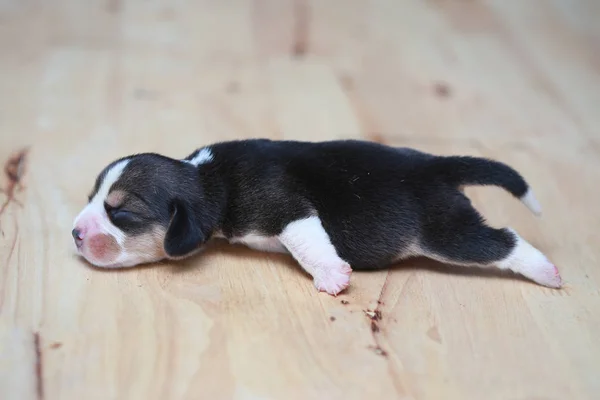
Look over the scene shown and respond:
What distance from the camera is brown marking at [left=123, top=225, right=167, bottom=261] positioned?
1.83m

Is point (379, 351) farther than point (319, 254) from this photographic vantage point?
No

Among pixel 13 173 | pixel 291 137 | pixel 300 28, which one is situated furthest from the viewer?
pixel 300 28

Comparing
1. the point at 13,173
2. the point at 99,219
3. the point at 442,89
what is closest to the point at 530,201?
the point at 99,219

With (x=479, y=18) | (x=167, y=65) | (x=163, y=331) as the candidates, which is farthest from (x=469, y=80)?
(x=163, y=331)

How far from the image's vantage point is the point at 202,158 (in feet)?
6.45

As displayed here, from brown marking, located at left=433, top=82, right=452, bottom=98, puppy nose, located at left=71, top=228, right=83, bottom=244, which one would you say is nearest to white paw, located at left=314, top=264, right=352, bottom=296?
puppy nose, located at left=71, top=228, right=83, bottom=244

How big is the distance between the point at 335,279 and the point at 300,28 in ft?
6.07

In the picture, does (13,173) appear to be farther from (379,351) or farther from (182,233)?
(379,351)

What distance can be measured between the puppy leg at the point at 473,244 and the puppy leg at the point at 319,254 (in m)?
0.20

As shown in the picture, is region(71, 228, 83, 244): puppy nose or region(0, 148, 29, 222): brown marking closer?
region(71, 228, 83, 244): puppy nose

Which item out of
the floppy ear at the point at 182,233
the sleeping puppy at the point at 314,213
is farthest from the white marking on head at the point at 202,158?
the floppy ear at the point at 182,233

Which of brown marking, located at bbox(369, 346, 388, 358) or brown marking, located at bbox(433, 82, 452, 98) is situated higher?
brown marking, located at bbox(369, 346, 388, 358)

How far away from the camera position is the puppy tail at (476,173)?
6.20ft

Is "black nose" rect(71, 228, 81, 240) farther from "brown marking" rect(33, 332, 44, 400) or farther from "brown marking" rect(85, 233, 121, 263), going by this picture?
"brown marking" rect(33, 332, 44, 400)
